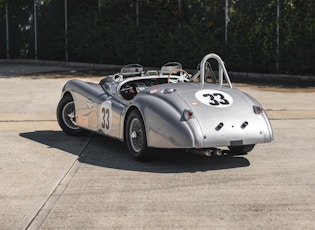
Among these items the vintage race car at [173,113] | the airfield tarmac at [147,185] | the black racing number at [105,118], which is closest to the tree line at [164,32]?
the airfield tarmac at [147,185]

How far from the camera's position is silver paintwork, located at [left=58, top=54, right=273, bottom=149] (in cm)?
784

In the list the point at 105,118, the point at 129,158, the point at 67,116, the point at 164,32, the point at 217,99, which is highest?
the point at 164,32

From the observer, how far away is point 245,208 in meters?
6.27

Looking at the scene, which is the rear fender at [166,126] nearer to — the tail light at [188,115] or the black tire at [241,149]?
the tail light at [188,115]

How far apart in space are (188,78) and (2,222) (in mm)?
4526

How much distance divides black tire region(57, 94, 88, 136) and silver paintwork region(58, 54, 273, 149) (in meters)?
0.92

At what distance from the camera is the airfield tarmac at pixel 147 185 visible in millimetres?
5941

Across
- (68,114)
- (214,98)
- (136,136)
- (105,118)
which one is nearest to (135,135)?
(136,136)

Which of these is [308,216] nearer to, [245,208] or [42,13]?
[245,208]

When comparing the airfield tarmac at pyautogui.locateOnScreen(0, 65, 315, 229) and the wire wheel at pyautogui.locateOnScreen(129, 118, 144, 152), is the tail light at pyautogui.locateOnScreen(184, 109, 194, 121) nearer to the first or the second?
the airfield tarmac at pyautogui.locateOnScreen(0, 65, 315, 229)

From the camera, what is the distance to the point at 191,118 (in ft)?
26.0

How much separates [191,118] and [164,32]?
13863mm

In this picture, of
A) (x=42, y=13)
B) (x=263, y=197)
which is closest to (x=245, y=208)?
(x=263, y=197)

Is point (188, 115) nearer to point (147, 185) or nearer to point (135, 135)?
point (135, 135)
